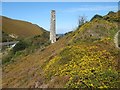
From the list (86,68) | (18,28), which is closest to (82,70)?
(86,68)

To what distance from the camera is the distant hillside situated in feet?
414

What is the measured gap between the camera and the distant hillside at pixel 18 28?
126 meters

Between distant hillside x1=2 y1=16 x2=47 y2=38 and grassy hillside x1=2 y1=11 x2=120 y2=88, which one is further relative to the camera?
distant hillside x1=2 y1=16 x2=47 y2=38

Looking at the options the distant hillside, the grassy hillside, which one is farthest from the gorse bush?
the distant hillside

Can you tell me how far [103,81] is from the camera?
52.5 feet

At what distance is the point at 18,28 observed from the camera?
132750 millimetres

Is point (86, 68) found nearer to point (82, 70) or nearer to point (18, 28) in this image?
point (82, 70)

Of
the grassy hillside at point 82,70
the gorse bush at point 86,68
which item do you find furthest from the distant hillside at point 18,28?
the gorse bush at point 86,68

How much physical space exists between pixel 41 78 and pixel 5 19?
117395 mm

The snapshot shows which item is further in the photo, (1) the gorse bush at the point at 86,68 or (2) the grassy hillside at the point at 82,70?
(2) the grassy hillside at the point at 82,70

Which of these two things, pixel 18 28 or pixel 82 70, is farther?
pixel 18 28

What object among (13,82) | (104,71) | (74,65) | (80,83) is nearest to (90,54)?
(74,65)

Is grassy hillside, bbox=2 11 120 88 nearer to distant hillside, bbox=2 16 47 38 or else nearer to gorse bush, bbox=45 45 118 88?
gorse bush, bbox=45 45 118 88

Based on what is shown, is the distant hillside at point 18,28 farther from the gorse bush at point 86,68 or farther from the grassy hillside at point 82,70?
the gorse bush at point 86,68
